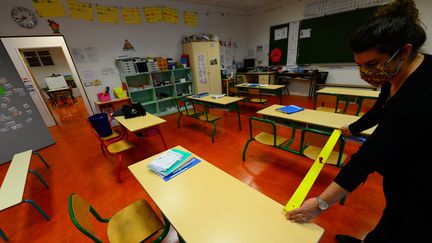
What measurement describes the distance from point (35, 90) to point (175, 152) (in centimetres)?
566

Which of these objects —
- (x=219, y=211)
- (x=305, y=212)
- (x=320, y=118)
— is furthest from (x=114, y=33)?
(x=305, y=212)

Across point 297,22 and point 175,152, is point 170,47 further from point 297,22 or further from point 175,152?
point 175,152

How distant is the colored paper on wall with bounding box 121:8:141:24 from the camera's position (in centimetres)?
430

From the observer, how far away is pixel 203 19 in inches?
225

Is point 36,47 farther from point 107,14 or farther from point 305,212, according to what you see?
point 305,212

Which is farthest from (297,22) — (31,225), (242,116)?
(31,225)

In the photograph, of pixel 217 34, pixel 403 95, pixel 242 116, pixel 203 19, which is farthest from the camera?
pixel 217 34

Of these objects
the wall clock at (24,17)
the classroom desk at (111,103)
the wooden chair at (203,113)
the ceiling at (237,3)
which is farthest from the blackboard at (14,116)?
the ceiling at (237,3)

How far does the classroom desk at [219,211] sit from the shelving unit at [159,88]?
3.89 m

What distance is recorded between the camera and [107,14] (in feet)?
13.4

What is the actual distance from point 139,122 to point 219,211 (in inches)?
83.5

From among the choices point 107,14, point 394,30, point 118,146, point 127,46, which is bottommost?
point 118,146

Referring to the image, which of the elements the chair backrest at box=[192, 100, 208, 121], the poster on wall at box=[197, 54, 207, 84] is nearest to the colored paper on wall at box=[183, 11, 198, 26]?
the poster on wall at box=[197, 54, 207, 84]

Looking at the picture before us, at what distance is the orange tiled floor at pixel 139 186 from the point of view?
1725mm
